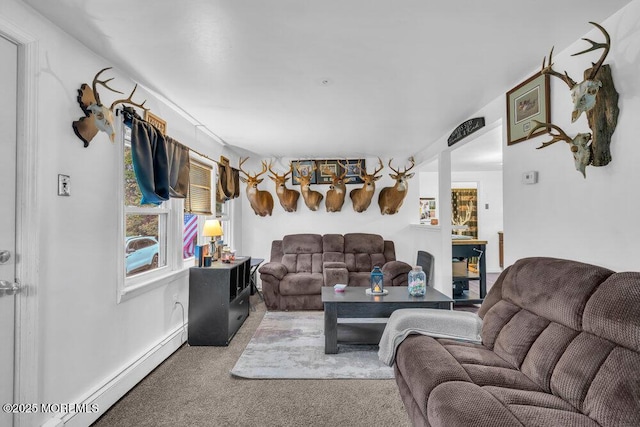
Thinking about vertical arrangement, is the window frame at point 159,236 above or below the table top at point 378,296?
above

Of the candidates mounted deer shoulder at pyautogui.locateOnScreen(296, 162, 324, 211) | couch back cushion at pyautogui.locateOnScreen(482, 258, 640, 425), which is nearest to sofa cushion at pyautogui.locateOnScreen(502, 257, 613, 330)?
couch back cushion at pyautogui.locateOnScreen(482, 258, 640, 425)

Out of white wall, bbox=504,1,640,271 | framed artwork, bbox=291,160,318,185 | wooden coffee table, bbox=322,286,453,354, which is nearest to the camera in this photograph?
white wall, bbox=504,1,640,271

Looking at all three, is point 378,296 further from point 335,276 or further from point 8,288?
point 8,288

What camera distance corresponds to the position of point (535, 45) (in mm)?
2070

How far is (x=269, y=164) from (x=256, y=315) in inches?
102

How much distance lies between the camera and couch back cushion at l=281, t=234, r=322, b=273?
5.11 metres

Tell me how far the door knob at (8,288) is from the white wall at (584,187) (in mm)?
3090

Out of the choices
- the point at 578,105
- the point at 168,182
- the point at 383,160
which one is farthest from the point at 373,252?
the point at 578,105

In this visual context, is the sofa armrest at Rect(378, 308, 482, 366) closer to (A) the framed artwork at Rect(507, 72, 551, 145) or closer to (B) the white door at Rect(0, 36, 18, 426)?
(A) the framed artwork at Rect(507, 72, 551, 145)

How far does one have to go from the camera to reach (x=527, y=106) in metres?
2.50

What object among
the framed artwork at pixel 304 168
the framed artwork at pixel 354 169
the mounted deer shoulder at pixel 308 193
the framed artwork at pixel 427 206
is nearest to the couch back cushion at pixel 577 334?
the mounted deer shoulder at pixel 308 193

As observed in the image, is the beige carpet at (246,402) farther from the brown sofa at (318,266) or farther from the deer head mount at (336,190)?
the deer head mount at (336,190)

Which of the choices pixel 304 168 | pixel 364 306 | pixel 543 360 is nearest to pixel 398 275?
pixel 364 306

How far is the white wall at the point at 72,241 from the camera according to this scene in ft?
5.75
